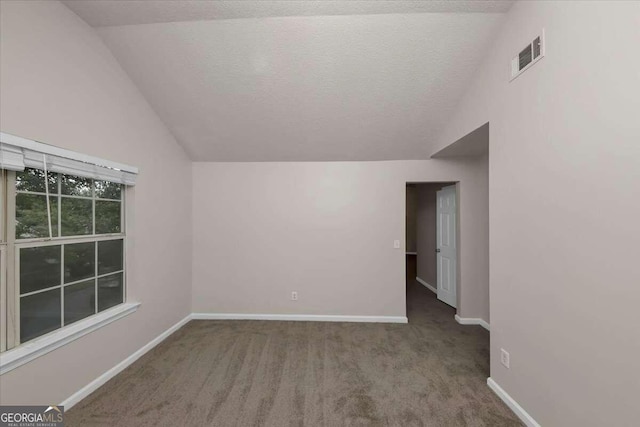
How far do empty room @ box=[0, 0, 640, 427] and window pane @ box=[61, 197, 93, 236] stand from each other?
21 mm

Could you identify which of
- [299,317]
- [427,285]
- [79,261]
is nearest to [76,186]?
[79,261]

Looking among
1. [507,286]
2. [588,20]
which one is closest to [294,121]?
[588,20]

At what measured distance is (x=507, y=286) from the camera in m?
2.07

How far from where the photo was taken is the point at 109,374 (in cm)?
232

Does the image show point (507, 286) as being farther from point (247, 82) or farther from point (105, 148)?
point (105, 148)

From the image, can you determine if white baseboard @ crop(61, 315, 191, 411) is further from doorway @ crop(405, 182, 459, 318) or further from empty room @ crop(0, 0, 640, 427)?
doorway @ crop(405, 182, 459, 318)

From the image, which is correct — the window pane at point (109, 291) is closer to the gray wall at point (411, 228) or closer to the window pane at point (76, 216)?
the window pane at point (76, 216)

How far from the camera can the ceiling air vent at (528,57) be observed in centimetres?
173

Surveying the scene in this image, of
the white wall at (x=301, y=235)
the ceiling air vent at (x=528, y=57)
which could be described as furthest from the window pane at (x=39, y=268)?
the ceiling air vent at (x=528, y=57)

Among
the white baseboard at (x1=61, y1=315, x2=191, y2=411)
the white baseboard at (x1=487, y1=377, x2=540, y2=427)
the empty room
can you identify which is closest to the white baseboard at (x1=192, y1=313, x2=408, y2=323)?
the empty room

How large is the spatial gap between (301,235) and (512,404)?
9.25 feet

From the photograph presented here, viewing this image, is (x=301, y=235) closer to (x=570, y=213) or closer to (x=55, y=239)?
(x=55, y=239)

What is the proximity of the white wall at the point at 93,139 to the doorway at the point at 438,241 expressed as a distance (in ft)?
13.0

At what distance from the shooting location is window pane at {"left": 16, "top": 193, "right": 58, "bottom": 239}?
5.71 ft
